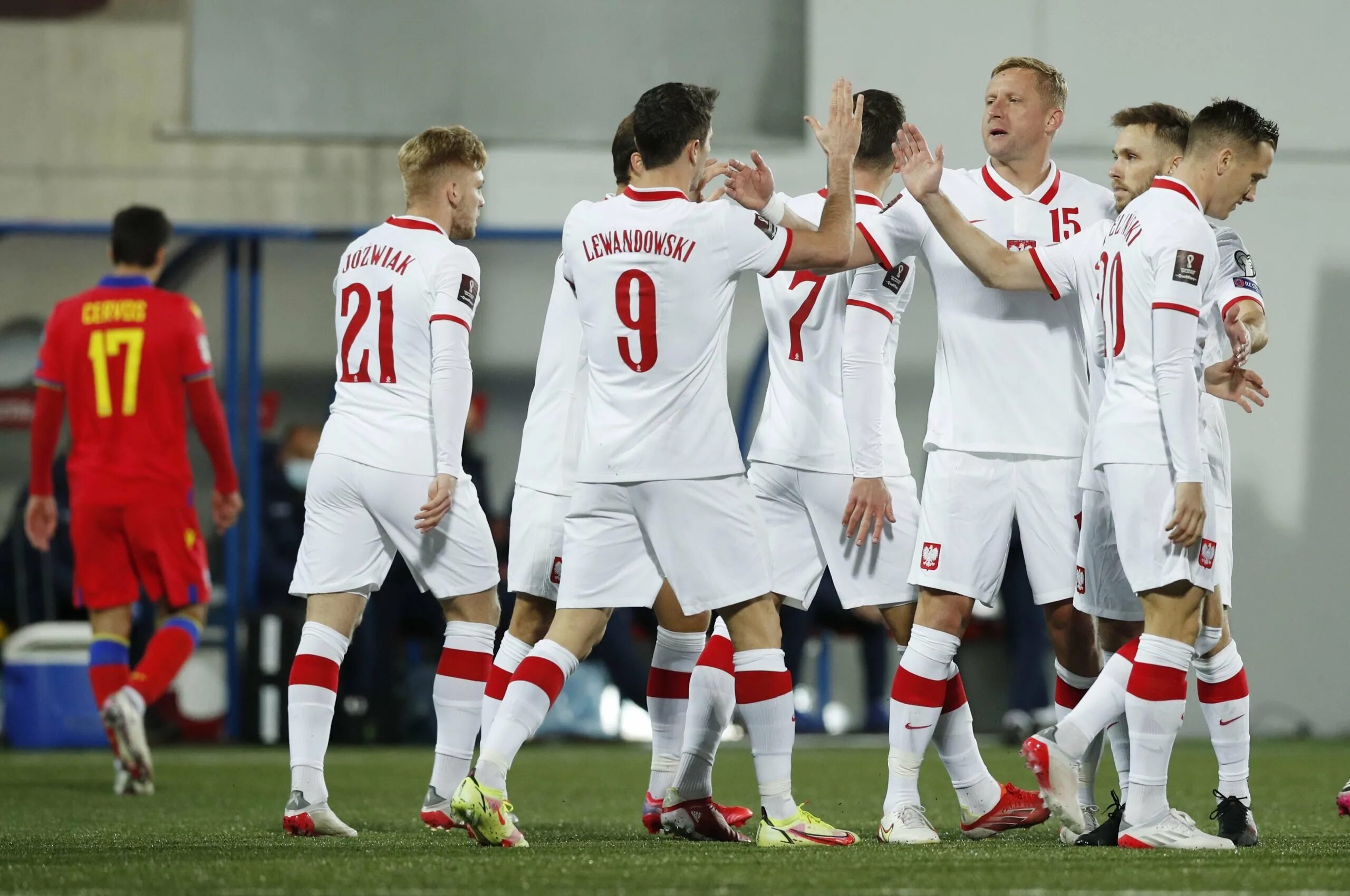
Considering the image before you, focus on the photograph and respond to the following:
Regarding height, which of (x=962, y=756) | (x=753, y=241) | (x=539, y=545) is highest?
(x=753, y=241)

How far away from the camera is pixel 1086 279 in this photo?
4.89 metres

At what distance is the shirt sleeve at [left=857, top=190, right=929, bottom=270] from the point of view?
5.07 meters

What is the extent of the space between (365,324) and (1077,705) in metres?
2.28

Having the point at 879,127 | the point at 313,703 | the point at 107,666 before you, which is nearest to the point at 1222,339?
the point at 879,127

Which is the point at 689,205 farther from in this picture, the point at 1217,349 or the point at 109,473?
→ the point at 109,473

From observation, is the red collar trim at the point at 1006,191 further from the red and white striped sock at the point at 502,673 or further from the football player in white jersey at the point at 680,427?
the red and white striped sock at the point at 502,673

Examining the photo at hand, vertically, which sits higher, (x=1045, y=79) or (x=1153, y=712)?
(x=1045, y=79)

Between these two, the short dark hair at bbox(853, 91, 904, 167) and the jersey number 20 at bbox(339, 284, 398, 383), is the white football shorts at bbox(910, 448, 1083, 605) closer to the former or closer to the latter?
the short dark hair at bbox(853, 91, 904, 167)

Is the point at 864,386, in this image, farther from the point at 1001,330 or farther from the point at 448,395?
the point at 448,395

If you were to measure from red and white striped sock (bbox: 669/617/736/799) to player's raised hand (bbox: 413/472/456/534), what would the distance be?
0.85m

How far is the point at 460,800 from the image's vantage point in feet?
14.7

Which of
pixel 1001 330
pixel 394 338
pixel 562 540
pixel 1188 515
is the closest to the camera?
pixel 1188 515

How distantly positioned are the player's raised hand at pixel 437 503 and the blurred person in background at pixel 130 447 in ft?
8.14

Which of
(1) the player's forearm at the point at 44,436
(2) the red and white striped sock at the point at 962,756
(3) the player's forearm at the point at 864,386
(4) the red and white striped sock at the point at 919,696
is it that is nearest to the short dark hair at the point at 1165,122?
(3) the player's forearm at the point at 864,386
